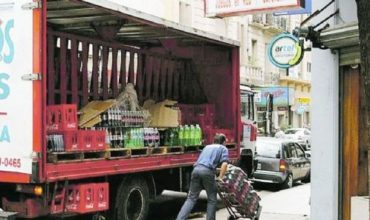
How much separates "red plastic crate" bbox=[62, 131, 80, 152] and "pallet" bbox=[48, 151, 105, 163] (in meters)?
0.07

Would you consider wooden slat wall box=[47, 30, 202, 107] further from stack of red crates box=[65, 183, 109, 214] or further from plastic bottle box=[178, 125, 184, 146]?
stack of red crates box=[65, 183, 109, 214]

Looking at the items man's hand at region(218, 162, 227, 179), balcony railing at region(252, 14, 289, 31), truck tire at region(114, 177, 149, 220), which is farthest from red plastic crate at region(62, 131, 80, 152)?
balcony railing at region(252, 14, 289, 31)

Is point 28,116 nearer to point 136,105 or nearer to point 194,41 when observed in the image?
point 136,105

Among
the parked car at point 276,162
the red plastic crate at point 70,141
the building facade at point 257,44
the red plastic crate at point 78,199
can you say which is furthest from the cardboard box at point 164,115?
the building facade at point 257,44

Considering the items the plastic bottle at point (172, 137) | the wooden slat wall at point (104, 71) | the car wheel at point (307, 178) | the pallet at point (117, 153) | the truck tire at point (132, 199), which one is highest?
the wooden slat wall at point (104, 71)

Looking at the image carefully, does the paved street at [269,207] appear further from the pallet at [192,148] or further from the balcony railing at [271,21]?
the balcony railing at [271,21]

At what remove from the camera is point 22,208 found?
8.10m

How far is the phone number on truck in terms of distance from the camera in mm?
7852

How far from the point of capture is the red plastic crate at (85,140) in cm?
863

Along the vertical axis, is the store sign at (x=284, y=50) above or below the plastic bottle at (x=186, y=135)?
above

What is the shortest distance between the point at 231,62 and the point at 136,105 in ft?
9.67

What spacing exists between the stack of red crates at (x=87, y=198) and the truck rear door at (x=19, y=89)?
33.2 inches

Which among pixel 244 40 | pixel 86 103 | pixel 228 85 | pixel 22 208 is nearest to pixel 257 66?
pixel 244 40

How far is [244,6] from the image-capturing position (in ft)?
32.6
